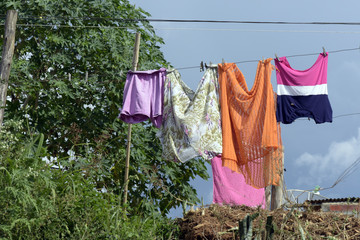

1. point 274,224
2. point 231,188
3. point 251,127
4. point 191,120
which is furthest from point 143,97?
point 274,224

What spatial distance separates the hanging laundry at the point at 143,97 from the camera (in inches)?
317

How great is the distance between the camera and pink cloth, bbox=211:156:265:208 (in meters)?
9.13

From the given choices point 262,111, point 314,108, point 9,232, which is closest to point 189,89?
point 262,111

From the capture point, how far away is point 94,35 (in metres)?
11.4

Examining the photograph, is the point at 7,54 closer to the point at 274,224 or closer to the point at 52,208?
the point at 52,208

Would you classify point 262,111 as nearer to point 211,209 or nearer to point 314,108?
point 314,108

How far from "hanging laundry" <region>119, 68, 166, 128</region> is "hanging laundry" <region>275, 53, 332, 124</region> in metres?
1.95

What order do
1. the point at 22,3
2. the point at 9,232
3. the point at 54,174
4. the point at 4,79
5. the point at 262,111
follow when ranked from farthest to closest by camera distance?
the point at 22,3 < the point at 4,79 < the point at 262,111 < the point at 54,174 < the point at 9,232

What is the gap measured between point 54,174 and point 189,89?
10.5 ft

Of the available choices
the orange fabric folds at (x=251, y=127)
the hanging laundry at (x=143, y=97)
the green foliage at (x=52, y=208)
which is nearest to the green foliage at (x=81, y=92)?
the hanging laundry at (x=143, y=97)

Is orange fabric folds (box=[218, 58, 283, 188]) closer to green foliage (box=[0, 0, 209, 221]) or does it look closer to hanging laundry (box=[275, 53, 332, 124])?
hanging laundry (box=[275, 53, 332, 124])

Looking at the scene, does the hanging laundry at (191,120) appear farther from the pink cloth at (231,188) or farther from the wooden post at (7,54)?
the wooden post at (7,54)

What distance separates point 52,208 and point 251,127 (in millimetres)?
3666

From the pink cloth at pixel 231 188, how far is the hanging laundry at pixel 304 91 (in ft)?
6.72
